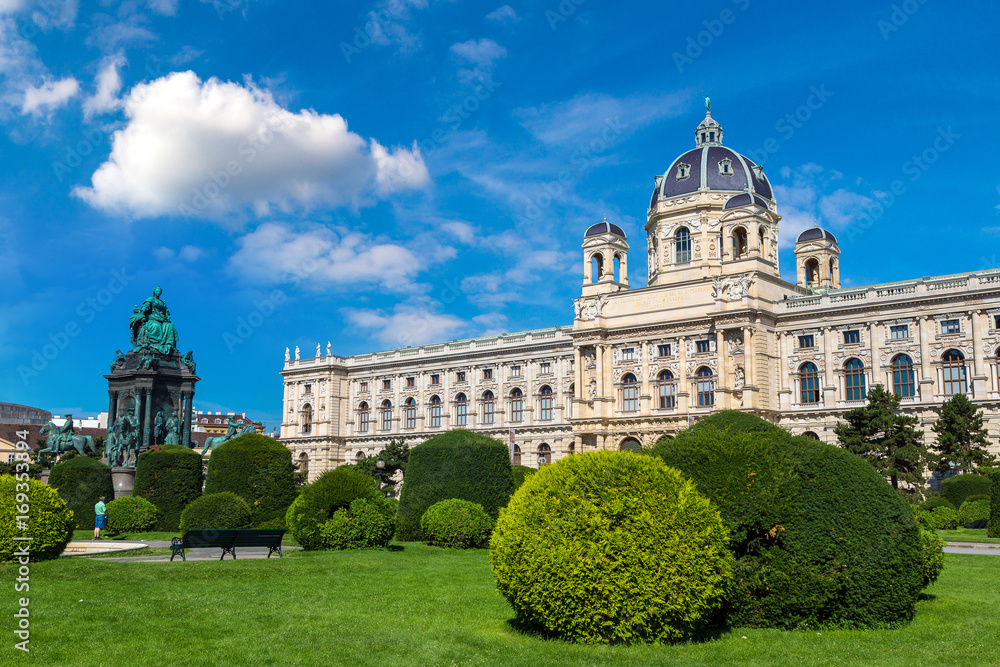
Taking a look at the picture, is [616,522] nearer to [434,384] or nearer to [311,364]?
[434,384]

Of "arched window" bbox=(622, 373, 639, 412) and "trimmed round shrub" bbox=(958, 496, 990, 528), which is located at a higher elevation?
"arched window" bbox=(622, 373, 639, 412)

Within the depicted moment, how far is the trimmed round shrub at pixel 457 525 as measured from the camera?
27203 millimetres

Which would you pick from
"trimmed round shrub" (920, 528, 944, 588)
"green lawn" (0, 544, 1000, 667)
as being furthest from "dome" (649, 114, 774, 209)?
"trimmed round shrub" (920, 528, 944, 588)

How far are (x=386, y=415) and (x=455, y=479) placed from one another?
62.3 m

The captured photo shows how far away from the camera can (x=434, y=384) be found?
87.4 metres

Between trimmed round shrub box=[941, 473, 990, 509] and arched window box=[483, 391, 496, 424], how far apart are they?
45.3 meters

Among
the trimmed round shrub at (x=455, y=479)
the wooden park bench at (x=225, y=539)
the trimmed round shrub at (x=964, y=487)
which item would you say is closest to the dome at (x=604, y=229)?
the trimmed round shrub at (x=964, y=487)

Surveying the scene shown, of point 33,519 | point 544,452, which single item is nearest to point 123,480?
point 33,519

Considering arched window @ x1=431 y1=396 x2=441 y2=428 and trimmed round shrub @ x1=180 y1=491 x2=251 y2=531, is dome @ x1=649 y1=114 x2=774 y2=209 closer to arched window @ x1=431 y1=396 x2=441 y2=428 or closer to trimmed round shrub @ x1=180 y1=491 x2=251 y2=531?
arched window @ x1=431 y1=396 x2=441 y2=428

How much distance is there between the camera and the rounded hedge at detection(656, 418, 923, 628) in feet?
44.0

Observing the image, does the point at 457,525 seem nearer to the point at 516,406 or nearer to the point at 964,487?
the point at 964,487

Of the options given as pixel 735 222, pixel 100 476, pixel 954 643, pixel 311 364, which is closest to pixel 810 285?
pixel 735 222

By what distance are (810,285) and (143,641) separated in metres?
73.3

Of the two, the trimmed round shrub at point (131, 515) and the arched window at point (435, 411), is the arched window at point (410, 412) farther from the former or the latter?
the trimmed round shrub at point (131, 515)
